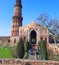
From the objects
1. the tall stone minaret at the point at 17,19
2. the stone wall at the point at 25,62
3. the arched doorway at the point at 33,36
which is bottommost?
the stone wall at the point at 25,62

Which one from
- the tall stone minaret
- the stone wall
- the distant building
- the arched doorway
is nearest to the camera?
the stone wall

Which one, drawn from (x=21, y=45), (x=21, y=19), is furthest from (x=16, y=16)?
(x=21, y=45)

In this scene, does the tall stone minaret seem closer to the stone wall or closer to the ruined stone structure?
the ruined stone structure

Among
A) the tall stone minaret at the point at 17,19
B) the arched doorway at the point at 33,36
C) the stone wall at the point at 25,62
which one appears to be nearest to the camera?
the stone wall at the point at 25,62

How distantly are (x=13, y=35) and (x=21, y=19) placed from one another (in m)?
5.97

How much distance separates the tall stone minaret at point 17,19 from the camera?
4938 cm

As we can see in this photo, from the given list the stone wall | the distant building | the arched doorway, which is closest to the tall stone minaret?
the distant building

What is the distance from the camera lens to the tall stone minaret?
162 feet

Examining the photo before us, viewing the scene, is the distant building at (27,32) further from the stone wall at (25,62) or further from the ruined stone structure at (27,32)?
the stone wall at (25,62)

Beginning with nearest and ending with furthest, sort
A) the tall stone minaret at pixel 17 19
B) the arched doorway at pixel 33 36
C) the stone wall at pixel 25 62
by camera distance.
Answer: the stone wall at pixel 25 62 → the arched doorway at pixel 33 36 → the tall stone minaret at pixel 17 19

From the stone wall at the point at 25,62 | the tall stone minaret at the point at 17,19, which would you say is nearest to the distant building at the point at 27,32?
the tall stone minaret at the point at 17,19

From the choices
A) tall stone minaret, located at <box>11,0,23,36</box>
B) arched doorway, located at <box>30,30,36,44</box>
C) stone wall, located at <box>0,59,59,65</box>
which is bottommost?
stone wall, located at <box>0,59,59,65</box>

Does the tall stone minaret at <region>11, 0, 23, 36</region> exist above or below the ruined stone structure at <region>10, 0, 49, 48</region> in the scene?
above

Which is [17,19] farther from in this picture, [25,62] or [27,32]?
[25,62]
